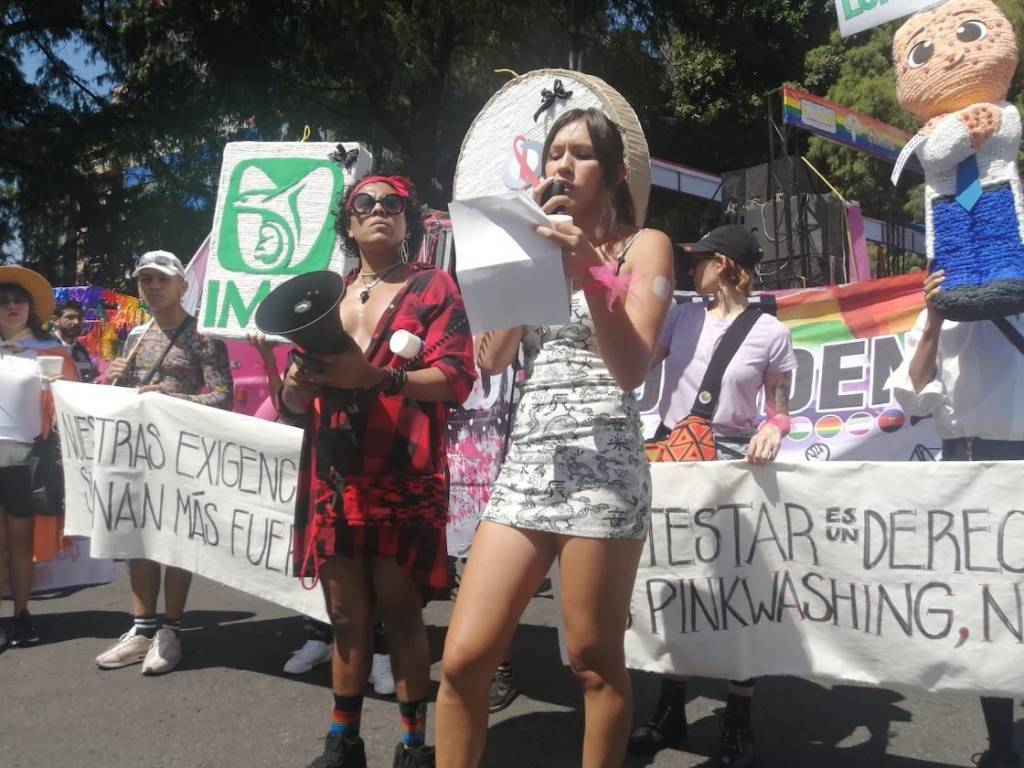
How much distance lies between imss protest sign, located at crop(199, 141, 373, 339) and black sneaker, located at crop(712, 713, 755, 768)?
7.01ft

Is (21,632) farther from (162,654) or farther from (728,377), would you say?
(728,377)

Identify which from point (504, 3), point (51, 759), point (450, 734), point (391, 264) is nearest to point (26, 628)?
point (51, 759)

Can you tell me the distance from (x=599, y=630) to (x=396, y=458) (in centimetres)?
91

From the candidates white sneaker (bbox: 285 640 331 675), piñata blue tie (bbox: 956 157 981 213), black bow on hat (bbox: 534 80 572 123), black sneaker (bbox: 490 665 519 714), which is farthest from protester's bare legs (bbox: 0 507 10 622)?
piñata blue tie (bbox: 956 157 981 213)

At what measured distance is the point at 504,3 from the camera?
13.4 m

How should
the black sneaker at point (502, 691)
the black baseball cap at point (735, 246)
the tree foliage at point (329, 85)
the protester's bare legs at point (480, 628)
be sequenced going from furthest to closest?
1. the tree foliage at point (329, 85)
2. the black sneaker at point (502, 691)
3. the black baseball cap at point (735, 246)
4. the protester's bare legs at point (480, 628)

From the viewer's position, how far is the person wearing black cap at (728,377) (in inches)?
119

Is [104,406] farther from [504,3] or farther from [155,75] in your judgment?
[155,75]

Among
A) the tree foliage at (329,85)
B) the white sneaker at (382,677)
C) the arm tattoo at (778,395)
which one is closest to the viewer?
the arm tattoo at (778,395)

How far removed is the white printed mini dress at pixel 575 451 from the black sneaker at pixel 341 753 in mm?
998

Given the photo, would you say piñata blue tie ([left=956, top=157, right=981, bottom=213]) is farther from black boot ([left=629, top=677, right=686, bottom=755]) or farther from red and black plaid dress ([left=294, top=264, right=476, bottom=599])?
black boot ([left=629, top=677, right=686, bottom=755])

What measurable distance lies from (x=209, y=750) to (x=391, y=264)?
1724 mm

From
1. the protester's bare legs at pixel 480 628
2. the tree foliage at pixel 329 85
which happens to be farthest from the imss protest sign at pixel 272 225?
the tree foliage at pixel 329 85

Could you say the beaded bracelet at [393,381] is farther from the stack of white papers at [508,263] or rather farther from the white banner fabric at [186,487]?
the white banner fabric at [186,487]
